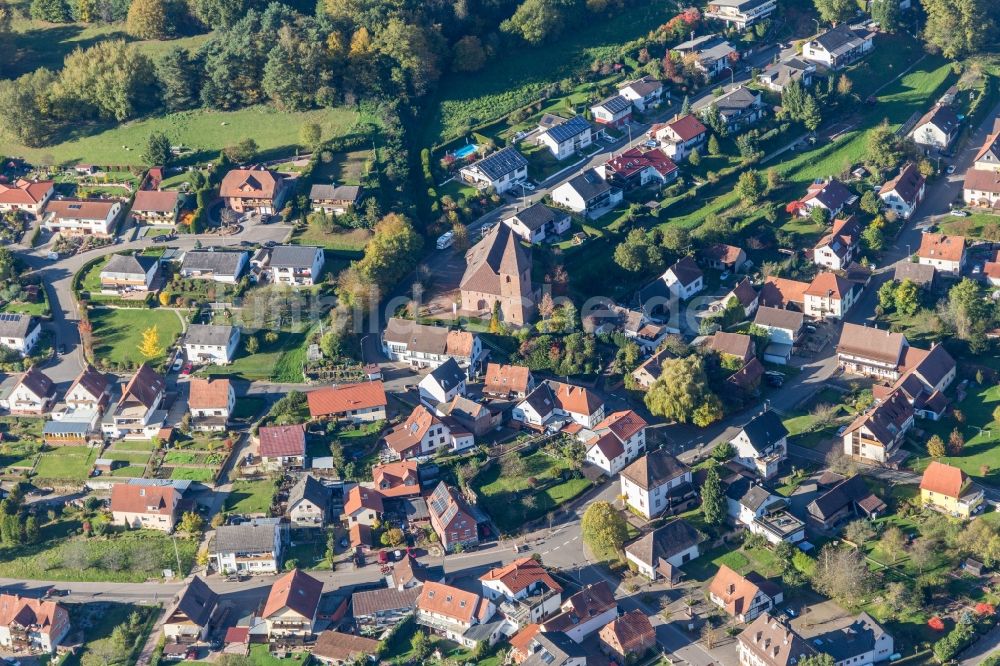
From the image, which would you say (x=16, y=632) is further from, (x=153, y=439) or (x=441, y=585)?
(x=441, y=585)

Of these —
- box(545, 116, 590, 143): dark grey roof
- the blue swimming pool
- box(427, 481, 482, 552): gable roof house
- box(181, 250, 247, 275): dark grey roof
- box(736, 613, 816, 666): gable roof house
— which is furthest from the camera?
box(545, 116, 590, 143): dark grey roof

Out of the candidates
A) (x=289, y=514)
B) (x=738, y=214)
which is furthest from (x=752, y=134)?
(x=289, y=514)

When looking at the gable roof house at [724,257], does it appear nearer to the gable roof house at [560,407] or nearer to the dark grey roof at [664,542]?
the gable roof house at [560,407]

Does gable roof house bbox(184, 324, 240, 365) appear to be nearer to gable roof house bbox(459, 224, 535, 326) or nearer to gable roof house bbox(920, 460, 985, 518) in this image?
gable roof house bbox(459, 224, 535, 326)

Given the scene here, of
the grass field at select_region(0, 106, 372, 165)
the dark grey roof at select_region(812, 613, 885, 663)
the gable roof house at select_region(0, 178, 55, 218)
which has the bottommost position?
the dark grey roof at select_region(812, 613, 885, 663)

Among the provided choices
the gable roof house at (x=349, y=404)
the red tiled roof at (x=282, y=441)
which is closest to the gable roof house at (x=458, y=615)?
the red tiled roof at (x=282, y=441)

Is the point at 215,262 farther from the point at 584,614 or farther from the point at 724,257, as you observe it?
the point at 584,614

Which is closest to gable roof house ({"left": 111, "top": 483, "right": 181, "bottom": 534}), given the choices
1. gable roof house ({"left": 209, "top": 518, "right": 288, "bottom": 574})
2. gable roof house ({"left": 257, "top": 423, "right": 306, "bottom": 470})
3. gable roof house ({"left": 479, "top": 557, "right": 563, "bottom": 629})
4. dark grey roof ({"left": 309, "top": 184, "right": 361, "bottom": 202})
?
gable roof house ({"left": 209, "top": 518, "right": 288, "bottom": 574})
